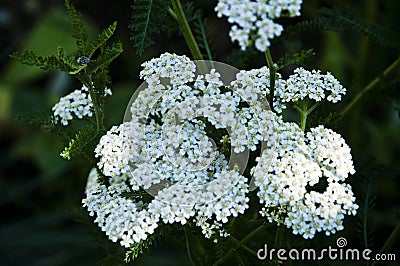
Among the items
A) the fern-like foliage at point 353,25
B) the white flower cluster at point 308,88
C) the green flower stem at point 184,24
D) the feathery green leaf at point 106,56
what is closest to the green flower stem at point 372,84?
the fern-like foliage at point 353,25

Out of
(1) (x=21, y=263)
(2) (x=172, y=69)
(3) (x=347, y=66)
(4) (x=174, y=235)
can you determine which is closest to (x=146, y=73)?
(2) (x=172, y=69)

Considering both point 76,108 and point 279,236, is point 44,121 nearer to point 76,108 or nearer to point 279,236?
point 76,108

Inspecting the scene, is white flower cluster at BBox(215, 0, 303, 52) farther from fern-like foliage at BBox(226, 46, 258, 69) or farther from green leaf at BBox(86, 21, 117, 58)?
fern-like foliage at BBox(226, 46, 258, 69)

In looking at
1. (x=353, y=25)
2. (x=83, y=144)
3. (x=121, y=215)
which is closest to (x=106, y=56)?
(x=83, y=144)

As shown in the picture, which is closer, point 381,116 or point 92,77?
point 92,77

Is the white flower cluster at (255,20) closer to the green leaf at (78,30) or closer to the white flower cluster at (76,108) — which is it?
the green leaf at (78,30)

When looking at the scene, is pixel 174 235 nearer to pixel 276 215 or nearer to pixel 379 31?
pixel 276 215
